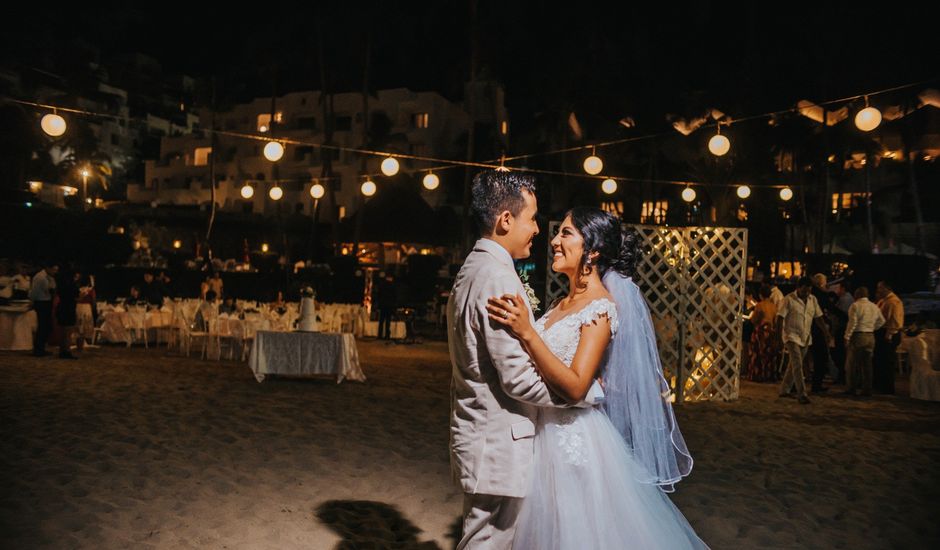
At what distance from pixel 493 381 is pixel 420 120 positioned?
43.4 m

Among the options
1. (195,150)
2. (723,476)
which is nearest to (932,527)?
(723,476)

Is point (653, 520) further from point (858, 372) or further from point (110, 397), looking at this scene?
point (858, 372)

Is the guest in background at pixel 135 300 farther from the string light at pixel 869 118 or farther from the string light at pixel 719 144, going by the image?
the string light at pixel 869 118

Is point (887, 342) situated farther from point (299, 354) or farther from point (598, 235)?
point (598, 235)

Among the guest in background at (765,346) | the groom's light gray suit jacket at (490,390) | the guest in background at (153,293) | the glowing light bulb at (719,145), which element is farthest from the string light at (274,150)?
the groom's light gray suit jacket at (490,390)

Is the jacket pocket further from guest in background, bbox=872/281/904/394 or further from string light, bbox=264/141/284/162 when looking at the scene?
guest in background, bbox=872/281/904/394

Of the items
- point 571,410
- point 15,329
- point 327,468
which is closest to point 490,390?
point 571,410

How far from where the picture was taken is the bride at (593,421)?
2.53 m

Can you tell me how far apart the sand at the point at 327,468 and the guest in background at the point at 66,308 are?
166 centimetres

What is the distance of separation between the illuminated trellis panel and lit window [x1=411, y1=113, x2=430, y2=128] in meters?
35.7

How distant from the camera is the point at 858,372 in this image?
11617 millimetres

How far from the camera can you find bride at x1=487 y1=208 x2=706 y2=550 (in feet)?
8.29

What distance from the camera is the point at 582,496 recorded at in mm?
2621

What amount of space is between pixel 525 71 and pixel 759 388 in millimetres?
19883
